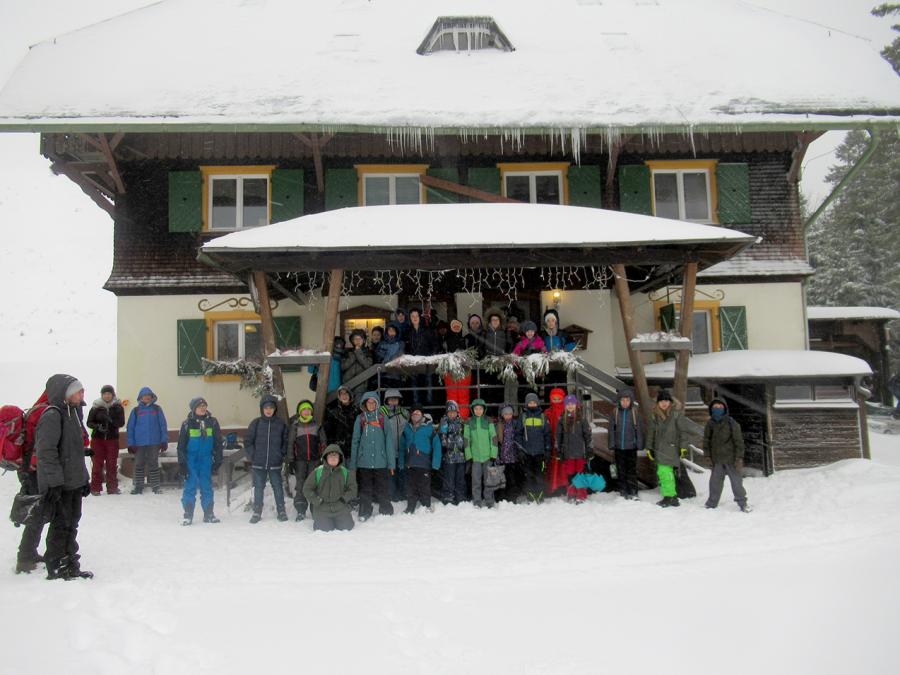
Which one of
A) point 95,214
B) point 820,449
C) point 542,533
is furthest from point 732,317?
point 95,214

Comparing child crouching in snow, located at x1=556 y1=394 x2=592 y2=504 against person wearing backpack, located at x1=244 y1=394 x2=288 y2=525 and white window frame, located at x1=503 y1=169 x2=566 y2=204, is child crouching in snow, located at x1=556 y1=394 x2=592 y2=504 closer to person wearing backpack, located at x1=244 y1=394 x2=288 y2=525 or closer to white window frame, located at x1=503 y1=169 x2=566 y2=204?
person wearing backpack, located at x1=244 y1=394 x2=288 y2=525

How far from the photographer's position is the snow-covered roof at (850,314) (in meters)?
19.1

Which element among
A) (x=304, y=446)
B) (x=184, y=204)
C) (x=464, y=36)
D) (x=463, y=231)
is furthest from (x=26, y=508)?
(x=464, y=36)

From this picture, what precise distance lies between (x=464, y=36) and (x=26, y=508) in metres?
12.6

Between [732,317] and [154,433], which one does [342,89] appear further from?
[732,317]

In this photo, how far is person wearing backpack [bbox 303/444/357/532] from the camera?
7.71 m

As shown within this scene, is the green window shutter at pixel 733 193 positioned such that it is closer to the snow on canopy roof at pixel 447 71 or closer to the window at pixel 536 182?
the snow on canopy roof at pixel 447 71

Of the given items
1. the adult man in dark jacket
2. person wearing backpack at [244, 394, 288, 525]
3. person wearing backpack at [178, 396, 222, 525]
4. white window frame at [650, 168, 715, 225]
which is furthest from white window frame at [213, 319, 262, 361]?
white window frame at [650, 168, 715, 225]

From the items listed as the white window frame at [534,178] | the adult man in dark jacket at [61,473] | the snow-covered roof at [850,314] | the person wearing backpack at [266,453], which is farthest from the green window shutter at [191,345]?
the snow-covered roof at [850,314]

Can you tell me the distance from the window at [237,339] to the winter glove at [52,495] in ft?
23.8

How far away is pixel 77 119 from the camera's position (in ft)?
37.4

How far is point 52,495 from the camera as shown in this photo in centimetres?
568

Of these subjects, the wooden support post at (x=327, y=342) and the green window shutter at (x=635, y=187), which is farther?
the green window shutter at (x=635, y=187)

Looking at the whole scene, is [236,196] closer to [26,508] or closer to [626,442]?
[26,508]
